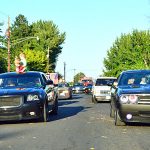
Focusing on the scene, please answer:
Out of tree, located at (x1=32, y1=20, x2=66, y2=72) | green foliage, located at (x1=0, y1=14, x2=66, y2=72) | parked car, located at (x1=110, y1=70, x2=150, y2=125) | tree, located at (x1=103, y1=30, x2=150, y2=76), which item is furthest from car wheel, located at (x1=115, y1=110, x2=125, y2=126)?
tree, located at (x1=32, y1=20, x2=66, y2=72)

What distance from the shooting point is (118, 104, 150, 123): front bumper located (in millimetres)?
13938

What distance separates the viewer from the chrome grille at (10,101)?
15.5 metres

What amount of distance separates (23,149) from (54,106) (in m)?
9.55

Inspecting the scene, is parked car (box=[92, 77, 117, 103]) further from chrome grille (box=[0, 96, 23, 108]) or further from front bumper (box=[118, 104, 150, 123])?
front bumper (box=[118, 104, 150, 123])

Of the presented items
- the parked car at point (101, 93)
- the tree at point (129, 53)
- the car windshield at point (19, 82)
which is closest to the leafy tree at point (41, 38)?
the tree at point (129, 53)

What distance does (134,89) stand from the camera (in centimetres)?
1448

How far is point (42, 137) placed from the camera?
40.0ft

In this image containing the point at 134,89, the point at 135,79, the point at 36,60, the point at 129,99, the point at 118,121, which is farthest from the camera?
the point at 36,60

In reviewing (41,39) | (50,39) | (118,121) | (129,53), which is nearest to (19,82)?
(118,121)

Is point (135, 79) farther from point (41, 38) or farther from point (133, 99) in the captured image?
point (41, 38)

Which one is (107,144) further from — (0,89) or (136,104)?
(0,89)

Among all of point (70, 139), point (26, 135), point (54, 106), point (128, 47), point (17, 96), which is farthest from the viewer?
point (128, 47)

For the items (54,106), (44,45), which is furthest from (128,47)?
(54,106)

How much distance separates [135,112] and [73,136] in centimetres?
237
